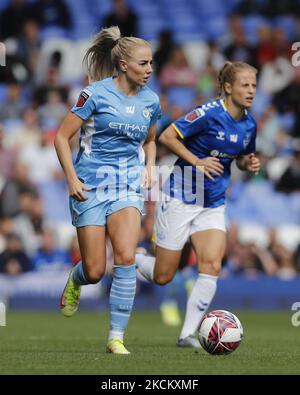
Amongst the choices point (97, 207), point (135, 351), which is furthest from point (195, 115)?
point (135, 351)

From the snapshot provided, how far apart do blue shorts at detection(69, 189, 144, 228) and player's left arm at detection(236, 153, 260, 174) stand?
1694 millimetres

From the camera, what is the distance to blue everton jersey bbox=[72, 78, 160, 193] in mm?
8344

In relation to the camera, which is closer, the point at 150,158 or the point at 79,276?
the point at 150,158

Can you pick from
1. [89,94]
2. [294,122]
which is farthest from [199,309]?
[294,122]

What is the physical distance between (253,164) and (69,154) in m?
2.15

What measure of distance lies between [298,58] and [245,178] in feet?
8.99

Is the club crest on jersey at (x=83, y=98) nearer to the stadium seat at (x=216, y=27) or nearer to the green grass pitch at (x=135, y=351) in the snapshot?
the green grass pitch at (x=135, y=351)

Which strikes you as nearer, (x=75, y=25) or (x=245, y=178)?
(x=245, y=178)

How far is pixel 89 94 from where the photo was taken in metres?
8.30

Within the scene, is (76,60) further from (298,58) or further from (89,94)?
(89,94)

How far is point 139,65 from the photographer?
8.37 m

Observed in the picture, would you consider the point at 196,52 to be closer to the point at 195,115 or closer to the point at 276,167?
the point at 276,167

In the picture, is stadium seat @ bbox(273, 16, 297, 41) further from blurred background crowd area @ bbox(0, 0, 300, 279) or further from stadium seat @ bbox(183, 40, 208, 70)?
stadium seat @ bbox(183, 40, 208, 70)

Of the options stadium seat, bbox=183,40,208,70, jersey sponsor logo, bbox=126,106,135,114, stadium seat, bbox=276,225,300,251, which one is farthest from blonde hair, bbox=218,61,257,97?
stadium seat, bbox=183,40,208,70
